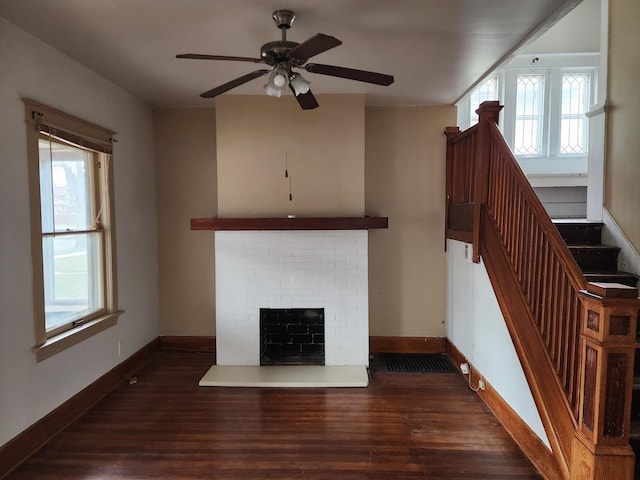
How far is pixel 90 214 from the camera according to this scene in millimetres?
3141

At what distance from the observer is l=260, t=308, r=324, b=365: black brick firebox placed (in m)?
3.85

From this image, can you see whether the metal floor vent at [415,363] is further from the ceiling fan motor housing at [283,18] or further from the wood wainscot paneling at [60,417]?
the ceiling fan motor housing at [283,18]

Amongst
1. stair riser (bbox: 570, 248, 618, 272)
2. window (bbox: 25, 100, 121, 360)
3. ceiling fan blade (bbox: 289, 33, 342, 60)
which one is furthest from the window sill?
stair riser (bbox: 570, 248, 618, 272)

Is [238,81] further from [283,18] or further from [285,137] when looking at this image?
[285,137]

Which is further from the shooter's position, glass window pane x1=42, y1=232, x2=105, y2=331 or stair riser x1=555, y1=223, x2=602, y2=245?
stair riser x1=555, y1=223, x2=602, y2=245

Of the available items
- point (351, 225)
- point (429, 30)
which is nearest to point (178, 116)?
point (351, 225)

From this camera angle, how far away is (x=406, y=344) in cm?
418

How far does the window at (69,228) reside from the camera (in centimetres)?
246

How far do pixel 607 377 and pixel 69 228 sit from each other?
3443 millimetres

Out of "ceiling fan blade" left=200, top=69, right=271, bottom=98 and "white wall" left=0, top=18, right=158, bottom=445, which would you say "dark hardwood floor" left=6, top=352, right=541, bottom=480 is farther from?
"ceiling fan blade" left=200, top=69, right=271, bottom=98

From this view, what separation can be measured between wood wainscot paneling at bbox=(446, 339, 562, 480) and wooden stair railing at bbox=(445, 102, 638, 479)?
13cm

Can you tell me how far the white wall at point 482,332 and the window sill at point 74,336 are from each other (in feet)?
9.99

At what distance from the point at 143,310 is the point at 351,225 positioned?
2280 mm

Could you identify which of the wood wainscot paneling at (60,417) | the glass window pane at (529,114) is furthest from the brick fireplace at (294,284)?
the glass window pane at (529,114)
